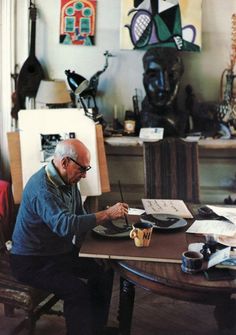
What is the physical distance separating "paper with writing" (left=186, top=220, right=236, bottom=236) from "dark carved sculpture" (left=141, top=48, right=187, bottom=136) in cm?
143

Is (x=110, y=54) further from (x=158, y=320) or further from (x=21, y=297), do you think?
(x=21, y=297)

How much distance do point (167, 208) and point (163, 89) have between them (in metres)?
1.29

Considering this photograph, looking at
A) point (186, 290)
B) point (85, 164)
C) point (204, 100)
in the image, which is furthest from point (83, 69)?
point (186, 290)

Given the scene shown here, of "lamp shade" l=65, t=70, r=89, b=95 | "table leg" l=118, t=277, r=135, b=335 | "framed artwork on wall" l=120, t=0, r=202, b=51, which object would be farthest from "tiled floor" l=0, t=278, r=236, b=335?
"framed artwork on wall" l=120, t=0, r=202, b=51

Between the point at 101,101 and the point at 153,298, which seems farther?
the point at 101,101

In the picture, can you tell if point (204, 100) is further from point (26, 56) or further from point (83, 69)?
point (26, 56)

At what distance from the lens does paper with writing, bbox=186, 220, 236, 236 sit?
2062 millimetres

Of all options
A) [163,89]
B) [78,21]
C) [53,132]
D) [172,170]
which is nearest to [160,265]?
[172,170]

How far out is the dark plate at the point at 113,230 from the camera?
1984 mm

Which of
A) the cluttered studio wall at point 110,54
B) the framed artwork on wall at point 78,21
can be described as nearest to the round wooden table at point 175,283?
the cluttered studio wall at point 110,54

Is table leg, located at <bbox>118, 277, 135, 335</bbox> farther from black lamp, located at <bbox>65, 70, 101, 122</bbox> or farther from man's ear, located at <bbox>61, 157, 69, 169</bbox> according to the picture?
black lamp, located at <bbox>65, 70, 101, 122</bbox>

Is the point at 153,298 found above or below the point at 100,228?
below

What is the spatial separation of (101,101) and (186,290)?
250 cm

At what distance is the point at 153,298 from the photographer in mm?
3035
